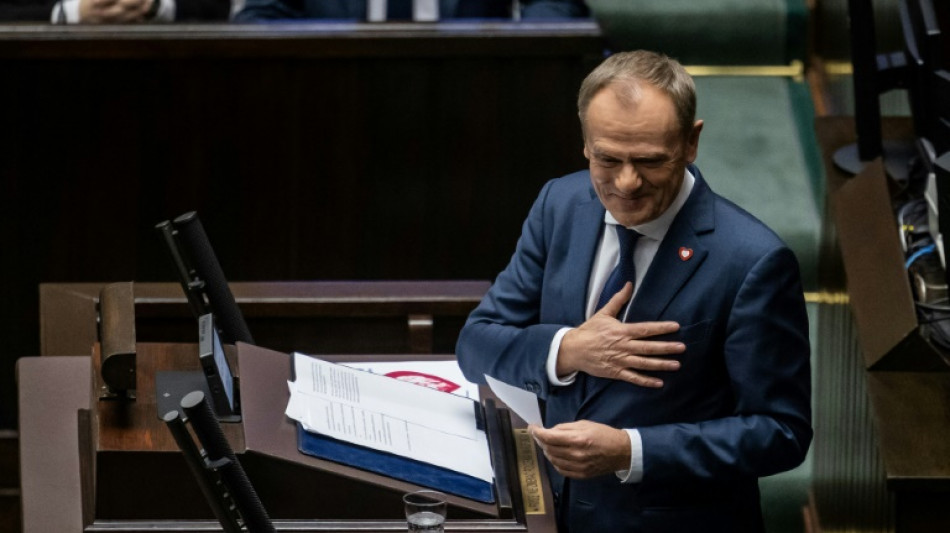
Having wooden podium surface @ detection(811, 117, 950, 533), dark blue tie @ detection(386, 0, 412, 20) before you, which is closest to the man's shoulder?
wooden podium surface @ detection(811, 117, 950, 533)

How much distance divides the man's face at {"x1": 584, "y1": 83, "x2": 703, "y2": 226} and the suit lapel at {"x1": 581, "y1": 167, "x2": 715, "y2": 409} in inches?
2.5

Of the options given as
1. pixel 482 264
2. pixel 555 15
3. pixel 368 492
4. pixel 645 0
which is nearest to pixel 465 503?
pixel 368 492

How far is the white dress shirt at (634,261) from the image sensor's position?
1748mm

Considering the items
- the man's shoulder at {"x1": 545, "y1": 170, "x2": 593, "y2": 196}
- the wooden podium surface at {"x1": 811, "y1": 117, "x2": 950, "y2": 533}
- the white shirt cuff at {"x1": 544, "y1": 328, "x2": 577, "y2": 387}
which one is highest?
the man's shoulder at {"x1": 545, "y1": 170, "x2": 593, "y2": 196}

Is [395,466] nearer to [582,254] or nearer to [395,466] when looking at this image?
[395,466]

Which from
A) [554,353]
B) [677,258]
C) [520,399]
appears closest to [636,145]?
[677,258]

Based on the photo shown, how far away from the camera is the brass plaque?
1796 mm

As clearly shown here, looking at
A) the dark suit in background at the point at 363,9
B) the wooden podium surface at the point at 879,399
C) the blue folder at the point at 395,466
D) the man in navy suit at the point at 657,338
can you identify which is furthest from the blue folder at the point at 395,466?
the dark suit in background at the point at 363,9

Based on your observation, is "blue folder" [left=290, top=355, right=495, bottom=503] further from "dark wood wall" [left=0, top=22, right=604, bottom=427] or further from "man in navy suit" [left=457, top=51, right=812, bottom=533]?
"dark wood wall" [left=0, top=22, right=604, bottom=427]

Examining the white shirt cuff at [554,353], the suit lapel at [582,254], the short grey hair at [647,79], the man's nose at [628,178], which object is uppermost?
the short grey hair at [647,79]

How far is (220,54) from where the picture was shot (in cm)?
345

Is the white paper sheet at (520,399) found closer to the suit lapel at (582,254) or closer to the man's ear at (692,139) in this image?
the suit lapel at (582,254)

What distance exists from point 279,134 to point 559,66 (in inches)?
25.0

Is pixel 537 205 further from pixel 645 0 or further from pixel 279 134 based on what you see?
pixel 645 0
